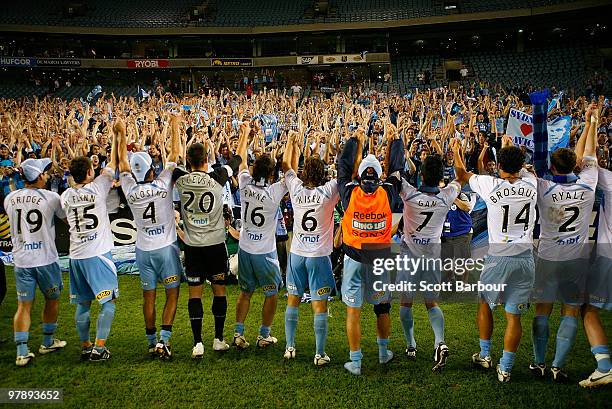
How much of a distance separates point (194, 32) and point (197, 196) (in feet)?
126

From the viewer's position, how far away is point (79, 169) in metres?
5.59

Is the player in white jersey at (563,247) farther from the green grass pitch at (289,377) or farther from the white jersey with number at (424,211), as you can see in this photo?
the white jersey with number at (424,211)

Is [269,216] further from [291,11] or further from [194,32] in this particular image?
[291,11]

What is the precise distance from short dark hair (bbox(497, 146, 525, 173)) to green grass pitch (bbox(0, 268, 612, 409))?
7.17 feet

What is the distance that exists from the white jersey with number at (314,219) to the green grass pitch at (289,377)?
1.31 metres

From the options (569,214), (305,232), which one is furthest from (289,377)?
(569,214)

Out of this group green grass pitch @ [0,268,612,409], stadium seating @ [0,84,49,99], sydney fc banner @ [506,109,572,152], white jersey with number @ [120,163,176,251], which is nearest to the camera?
green grass pitch @ [0,268,612,409]

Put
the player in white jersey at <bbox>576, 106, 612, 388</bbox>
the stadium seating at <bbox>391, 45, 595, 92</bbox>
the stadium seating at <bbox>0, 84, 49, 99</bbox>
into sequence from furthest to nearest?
the stadium seating at <bbox>0, 84, 49, 99</bbox>
the stadium seating at <bbox>391, 45, 595, 92</bbox>
the player in white jersey at <bbox>576, 106, 612, 388</bbox>

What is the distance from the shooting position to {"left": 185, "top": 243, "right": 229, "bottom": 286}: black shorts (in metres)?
5.79

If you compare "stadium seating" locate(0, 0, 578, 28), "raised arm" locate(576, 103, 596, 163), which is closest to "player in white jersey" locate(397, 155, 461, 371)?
"raised arm" locate(576, 103, 596, 163)

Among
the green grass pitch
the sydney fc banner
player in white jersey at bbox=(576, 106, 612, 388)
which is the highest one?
Result: the sydney fc banner

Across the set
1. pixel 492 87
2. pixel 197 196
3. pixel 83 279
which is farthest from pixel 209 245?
pixel 492 87

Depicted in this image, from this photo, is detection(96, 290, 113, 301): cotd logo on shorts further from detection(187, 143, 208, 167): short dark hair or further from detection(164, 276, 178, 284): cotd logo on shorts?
detection(187, 143, 208, 167): short dark hair

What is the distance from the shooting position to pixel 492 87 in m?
32.8
